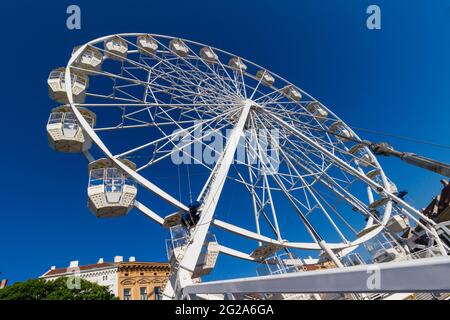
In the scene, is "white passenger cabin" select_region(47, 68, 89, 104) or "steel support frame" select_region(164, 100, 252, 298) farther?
"white passenger cabin" select_region(47, 68, 89, 104)

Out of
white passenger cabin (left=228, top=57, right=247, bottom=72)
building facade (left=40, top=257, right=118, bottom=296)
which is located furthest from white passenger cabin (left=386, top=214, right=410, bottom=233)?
building facade (left=40, top=257, right=118, bottom=296)

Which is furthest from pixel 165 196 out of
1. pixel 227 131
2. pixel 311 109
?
pixel 311 109

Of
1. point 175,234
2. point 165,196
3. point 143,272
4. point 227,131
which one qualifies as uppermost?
point 143,272

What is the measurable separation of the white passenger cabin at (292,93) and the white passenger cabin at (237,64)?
332 cm

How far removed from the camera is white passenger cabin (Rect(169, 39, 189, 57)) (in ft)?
54.1

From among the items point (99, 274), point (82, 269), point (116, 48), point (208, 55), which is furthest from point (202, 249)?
point (82, 269)

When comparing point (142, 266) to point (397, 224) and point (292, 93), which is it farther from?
point (397, 224)

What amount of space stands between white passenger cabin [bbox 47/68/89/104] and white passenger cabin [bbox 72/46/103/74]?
2.11 feet

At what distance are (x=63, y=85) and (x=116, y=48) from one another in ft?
12.9

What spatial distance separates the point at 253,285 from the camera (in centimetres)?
290

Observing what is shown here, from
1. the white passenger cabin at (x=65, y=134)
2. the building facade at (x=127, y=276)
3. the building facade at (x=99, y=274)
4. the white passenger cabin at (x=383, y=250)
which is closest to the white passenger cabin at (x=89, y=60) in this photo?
the white passenger cabin at (x=65, y=134)

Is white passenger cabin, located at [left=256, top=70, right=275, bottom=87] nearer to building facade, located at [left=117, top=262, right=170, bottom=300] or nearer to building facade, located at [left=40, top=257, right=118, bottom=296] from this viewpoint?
building facade, located at [left=117, top=262, right=170, bottom=300]
